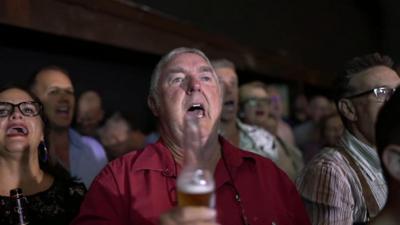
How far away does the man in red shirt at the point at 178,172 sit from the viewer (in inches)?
68.9

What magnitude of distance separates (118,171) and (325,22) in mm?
6966

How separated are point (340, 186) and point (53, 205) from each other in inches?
41.6

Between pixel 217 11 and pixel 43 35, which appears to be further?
pixel 217 11

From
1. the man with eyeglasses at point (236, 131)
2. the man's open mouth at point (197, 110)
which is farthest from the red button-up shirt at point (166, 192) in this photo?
the man with eyeglasses at point (236, 131)

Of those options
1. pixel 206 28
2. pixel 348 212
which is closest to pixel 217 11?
pixel 206 28

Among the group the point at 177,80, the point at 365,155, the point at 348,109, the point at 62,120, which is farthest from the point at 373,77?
the point at 62,120

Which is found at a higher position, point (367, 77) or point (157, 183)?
point (367, 77)

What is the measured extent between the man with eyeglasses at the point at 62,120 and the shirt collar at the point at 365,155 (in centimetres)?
133

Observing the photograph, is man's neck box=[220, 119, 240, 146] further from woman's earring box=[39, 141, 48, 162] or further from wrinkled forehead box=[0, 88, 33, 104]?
wrinkled forehead box=[0, 88, 33, 104]

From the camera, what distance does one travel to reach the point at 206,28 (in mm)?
4906

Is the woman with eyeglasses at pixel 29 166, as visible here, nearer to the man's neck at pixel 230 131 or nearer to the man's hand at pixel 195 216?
the man's hand at pixel 195 216

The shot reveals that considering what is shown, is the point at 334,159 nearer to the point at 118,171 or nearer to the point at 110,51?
the point at 118,171

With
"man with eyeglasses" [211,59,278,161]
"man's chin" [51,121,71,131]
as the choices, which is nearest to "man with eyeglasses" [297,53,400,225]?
"man with eyeglasses" [211,59,278,161]

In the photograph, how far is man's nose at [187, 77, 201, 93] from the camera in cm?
192
